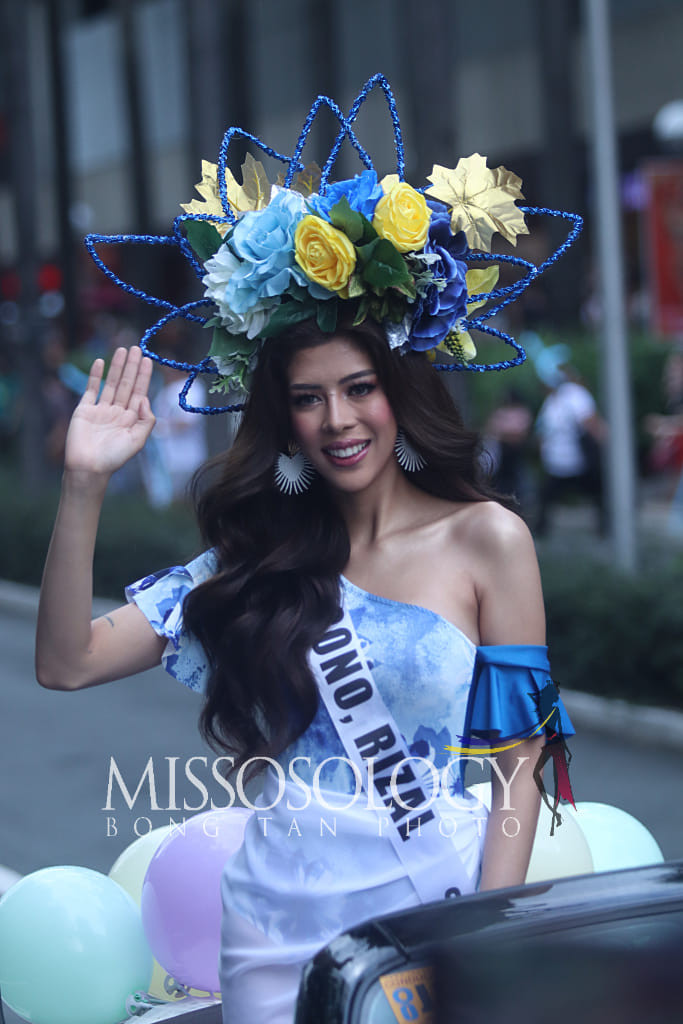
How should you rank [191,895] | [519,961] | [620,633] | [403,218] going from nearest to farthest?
[519,961]
[403,218]
[191,895]
[620,633]

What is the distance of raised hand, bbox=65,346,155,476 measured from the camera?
7.89 ft

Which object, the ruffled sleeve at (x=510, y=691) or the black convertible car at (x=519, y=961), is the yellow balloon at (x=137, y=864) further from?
the black convertible car at (x=519, y=961)

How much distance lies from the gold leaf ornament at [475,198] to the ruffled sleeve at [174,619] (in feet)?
2.62

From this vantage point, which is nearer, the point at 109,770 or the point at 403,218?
the point at 403,218

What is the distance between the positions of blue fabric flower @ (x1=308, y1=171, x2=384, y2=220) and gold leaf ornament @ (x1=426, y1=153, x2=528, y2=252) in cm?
15

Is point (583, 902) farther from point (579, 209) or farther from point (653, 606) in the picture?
point (579, 209)

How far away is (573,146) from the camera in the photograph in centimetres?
1792

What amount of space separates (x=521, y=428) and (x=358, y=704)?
10.6 m

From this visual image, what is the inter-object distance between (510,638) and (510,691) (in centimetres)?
9

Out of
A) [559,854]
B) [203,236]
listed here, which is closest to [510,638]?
[203,236]

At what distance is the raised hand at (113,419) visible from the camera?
94.7 inches

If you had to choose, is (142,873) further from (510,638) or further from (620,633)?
(620,633)

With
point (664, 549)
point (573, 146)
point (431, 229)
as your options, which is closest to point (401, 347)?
point (431, 229)

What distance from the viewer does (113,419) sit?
249 centimetres
